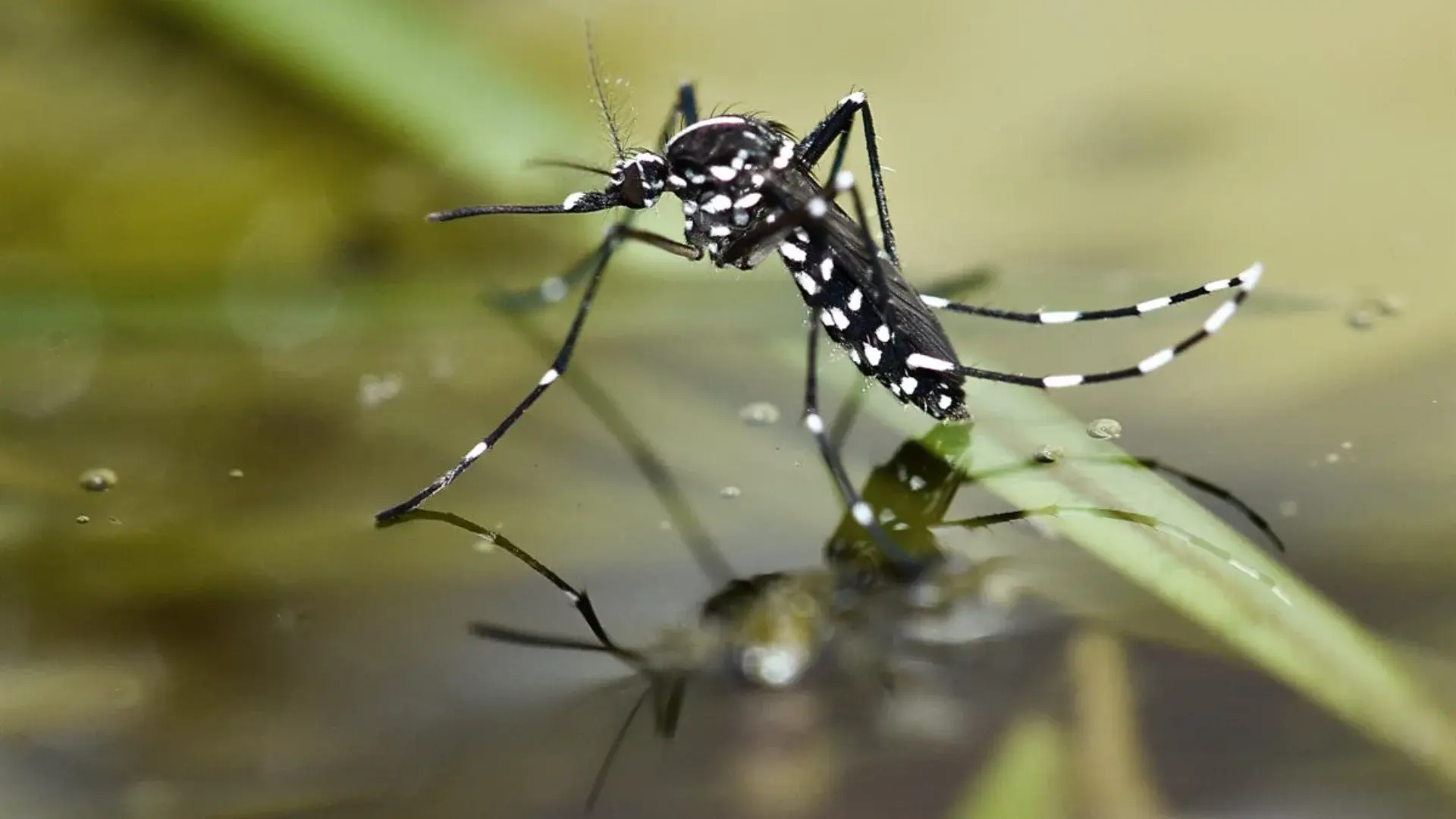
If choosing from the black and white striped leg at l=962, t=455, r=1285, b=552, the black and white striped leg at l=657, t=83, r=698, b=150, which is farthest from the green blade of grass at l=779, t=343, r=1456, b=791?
the black and white striped leg at l=657, t=83, r=698, b=150

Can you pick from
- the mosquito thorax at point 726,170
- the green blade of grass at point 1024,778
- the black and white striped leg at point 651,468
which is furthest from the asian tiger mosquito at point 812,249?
the green blade of grass at point 1024,778

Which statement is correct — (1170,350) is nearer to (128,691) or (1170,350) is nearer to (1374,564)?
(1374,564)

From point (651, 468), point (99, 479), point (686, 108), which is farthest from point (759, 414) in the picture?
point (99, 479)

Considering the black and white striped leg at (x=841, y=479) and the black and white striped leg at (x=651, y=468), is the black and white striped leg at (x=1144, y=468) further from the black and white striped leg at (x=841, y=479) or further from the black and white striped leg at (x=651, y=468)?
the black and white striped leg at (x=651, y=468)

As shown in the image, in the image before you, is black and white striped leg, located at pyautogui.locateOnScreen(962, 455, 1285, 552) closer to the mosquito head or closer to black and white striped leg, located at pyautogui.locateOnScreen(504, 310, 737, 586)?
black and white striped leg, located at pyautogui.locateOnScreen(504, 310, 737, 586)

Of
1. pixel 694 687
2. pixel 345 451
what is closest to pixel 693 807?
pixel 694 687

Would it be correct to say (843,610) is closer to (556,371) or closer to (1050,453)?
(1050,453)
